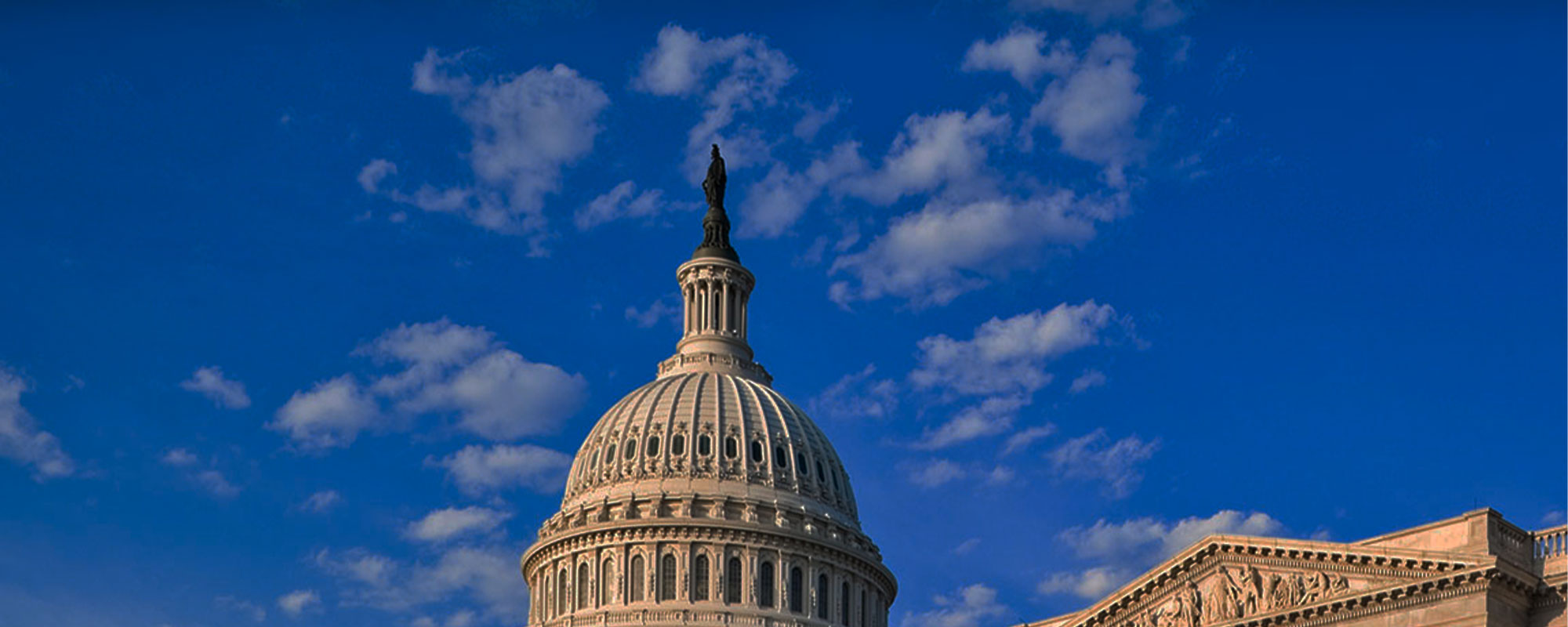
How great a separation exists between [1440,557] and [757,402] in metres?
88.7

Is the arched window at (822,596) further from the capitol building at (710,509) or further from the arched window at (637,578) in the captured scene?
the arched window at (637,578)

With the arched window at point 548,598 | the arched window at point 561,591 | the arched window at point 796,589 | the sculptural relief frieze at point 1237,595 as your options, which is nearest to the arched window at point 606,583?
the arched window at point 561,591

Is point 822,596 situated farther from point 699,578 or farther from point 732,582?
point 699,578

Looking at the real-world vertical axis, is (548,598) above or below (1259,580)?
above

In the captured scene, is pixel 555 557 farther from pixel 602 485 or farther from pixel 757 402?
pixel 757 402

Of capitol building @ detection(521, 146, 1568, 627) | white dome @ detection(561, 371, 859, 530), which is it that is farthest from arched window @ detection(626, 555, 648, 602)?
white dome @ detection(561, 371, 859, 530)

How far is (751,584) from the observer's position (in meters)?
139

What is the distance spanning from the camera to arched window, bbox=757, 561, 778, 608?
139375 millimetres

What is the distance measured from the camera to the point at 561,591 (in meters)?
142

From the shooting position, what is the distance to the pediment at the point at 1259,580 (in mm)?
62750

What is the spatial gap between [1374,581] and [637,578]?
7950 centimetres

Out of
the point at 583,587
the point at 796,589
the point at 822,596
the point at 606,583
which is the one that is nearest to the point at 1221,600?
the point at 796,589

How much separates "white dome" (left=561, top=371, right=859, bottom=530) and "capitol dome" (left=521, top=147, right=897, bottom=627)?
11 cm

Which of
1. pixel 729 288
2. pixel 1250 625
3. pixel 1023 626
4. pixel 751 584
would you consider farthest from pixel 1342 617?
pixel 729 288
